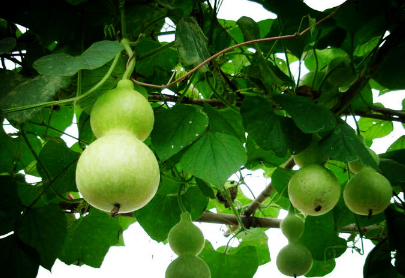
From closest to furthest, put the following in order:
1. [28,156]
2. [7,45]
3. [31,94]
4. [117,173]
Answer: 1. [117,173]
2. [31,94]
3. [7,45]
4. [28,156]

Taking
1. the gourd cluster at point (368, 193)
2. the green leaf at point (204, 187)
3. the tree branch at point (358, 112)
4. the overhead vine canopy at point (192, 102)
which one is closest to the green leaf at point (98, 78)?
the overhead vine canopy at point (192, 102)

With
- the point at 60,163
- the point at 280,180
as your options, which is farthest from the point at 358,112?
the point at 60,163

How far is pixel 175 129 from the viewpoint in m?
0.90

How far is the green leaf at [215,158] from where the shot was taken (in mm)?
861

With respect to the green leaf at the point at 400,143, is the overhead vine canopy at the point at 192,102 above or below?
below

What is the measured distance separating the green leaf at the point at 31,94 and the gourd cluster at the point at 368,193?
0.59m

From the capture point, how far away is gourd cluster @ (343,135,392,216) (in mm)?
917

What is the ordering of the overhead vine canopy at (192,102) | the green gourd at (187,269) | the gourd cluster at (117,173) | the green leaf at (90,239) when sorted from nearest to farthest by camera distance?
1. the gourd cluster at (117,173)
2. the overhead vine canopy at (192,102)
3. the green gourd at (187,269)
4. the green leaf at (90,239)

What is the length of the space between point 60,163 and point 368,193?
27.6 inches

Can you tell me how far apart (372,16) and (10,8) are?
0.80 meters

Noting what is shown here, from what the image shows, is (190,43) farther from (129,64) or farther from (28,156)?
(28,156)

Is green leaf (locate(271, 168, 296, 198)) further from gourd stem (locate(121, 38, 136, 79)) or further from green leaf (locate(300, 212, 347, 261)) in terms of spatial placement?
gourd stem (locate(121, 38, 136, 79))

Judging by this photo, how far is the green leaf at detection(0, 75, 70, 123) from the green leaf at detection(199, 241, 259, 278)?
0.80m

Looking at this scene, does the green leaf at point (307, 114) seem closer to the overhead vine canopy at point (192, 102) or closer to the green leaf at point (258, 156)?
the overhead vine canopy at point (192, 102)
